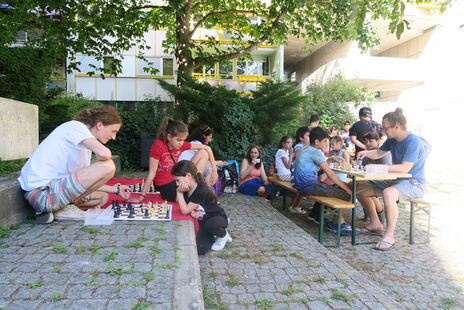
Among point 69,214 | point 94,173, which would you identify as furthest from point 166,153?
point 69,214

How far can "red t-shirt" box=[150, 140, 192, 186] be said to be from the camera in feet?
16.3

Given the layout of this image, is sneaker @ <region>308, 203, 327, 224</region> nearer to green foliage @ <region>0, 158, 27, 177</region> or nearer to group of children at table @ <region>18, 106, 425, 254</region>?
group of children at table @ <region>18, 106, 425, 254</region>

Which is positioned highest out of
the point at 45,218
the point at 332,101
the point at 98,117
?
the point at 332,101

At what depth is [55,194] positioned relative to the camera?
3.33m

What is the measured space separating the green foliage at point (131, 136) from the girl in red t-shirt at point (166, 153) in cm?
662

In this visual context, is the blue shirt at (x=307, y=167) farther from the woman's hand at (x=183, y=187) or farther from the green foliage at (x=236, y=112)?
the green foliage at (x=236, y=112)

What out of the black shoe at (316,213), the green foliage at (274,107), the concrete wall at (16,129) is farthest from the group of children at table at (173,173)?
the green foliage at (274,107)

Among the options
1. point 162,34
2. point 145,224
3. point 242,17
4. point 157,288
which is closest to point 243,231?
point 145,224

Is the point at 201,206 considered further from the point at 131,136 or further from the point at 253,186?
the point at 131,136

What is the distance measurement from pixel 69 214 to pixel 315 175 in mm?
3657

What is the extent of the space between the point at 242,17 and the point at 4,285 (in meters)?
12.4

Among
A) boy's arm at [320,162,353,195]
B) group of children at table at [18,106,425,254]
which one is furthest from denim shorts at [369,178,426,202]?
boy's arm at [320,162,353,195]

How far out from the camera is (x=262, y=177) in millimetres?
7469

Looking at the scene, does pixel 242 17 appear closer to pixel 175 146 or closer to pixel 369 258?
pixel 175 146
